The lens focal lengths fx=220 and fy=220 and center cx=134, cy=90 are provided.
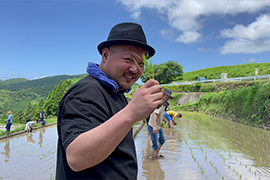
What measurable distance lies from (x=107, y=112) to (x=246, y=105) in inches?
601

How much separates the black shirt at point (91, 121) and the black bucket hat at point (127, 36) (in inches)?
11.8

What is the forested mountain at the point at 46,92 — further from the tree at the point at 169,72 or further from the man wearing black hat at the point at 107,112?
the man wearing black hat at the point at 107,112

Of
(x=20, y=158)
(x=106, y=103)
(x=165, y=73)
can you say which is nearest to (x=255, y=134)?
(x=20, y=158)

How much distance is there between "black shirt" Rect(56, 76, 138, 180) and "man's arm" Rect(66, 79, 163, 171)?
51 mm

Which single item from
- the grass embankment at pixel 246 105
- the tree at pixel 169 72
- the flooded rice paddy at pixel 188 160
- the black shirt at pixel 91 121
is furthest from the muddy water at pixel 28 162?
the tree at pixel 169 72

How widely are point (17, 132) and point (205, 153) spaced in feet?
37.4

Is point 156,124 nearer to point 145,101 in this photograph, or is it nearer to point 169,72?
point 145,101

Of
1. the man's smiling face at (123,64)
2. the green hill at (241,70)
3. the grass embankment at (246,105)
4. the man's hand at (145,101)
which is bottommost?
the grass embankment at (246,105)

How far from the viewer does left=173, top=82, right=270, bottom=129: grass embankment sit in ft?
42.0

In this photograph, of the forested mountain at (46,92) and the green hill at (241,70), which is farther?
the forested mountain at (46,92)

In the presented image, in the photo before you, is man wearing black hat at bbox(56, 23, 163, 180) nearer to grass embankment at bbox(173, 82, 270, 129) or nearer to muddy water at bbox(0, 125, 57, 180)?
muddy water at bbox(0, 125, 57, 180)

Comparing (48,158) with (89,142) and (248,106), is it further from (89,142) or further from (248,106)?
(248,106)

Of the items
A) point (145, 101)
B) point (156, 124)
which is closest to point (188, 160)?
point (156, 124)

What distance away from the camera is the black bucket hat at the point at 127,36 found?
145cm
